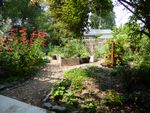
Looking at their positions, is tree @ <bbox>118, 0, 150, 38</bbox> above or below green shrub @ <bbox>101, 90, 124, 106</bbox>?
above

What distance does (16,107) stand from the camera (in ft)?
22.0

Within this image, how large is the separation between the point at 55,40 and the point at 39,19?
6978mm

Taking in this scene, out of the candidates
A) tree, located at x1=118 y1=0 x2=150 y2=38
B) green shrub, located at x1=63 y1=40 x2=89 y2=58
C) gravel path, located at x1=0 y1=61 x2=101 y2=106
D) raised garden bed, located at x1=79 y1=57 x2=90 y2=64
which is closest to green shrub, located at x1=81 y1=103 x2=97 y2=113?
gravel path, located at x1=0 y1=61 x2=101 y2=106

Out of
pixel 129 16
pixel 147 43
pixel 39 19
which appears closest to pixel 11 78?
pixel 129 16

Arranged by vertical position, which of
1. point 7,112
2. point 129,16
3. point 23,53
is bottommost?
point 7,112

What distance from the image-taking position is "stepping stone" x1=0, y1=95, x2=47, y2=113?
6.47 m

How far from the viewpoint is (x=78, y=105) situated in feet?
22.5

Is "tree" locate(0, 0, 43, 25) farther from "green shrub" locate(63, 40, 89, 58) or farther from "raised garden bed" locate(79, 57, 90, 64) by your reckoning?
"raised garden bed" locate(79, 57, 90, 64)

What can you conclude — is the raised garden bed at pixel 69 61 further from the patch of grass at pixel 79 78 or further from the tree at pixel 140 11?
the tree at pixel 140 11

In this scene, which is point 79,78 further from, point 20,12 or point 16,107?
point 20,12

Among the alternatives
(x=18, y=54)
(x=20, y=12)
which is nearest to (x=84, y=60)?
(x=18, y=54)

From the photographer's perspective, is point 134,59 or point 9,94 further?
point 134,59

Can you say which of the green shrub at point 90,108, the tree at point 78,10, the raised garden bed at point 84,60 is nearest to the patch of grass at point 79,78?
the green shrub at point 90,108

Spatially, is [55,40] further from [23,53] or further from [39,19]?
[23,53]
